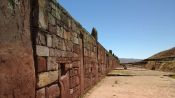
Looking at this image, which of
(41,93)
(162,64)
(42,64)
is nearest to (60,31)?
(42,64)

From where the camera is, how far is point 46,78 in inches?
154

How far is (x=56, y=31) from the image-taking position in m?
4.62

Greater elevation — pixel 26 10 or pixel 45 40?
pixel 26 10

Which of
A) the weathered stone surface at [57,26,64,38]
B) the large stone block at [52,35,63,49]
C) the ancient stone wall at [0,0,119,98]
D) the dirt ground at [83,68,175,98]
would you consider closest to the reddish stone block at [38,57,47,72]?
the ancient stone wall at [0,0,119,98]

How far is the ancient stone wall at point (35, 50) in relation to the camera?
269 centimetres

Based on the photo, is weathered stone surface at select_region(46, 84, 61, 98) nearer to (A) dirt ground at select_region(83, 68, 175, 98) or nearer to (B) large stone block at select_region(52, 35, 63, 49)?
(B) large stone block at select_region(52, 35, 63, 49)

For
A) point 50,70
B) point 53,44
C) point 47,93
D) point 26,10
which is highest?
point 26,10

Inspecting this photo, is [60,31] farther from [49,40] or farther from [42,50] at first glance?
[42,50]

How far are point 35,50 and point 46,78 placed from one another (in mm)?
638

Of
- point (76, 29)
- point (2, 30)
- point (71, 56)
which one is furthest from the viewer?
point (76, 29)

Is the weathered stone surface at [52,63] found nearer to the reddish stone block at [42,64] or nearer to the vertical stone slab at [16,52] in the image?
the reddish stone block at [42,64]

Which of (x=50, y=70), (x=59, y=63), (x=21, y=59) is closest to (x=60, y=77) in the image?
(x=59, y=63)

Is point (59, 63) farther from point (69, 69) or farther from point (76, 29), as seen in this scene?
point (76, 29)

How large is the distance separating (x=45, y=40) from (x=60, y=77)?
1170 millimetres
